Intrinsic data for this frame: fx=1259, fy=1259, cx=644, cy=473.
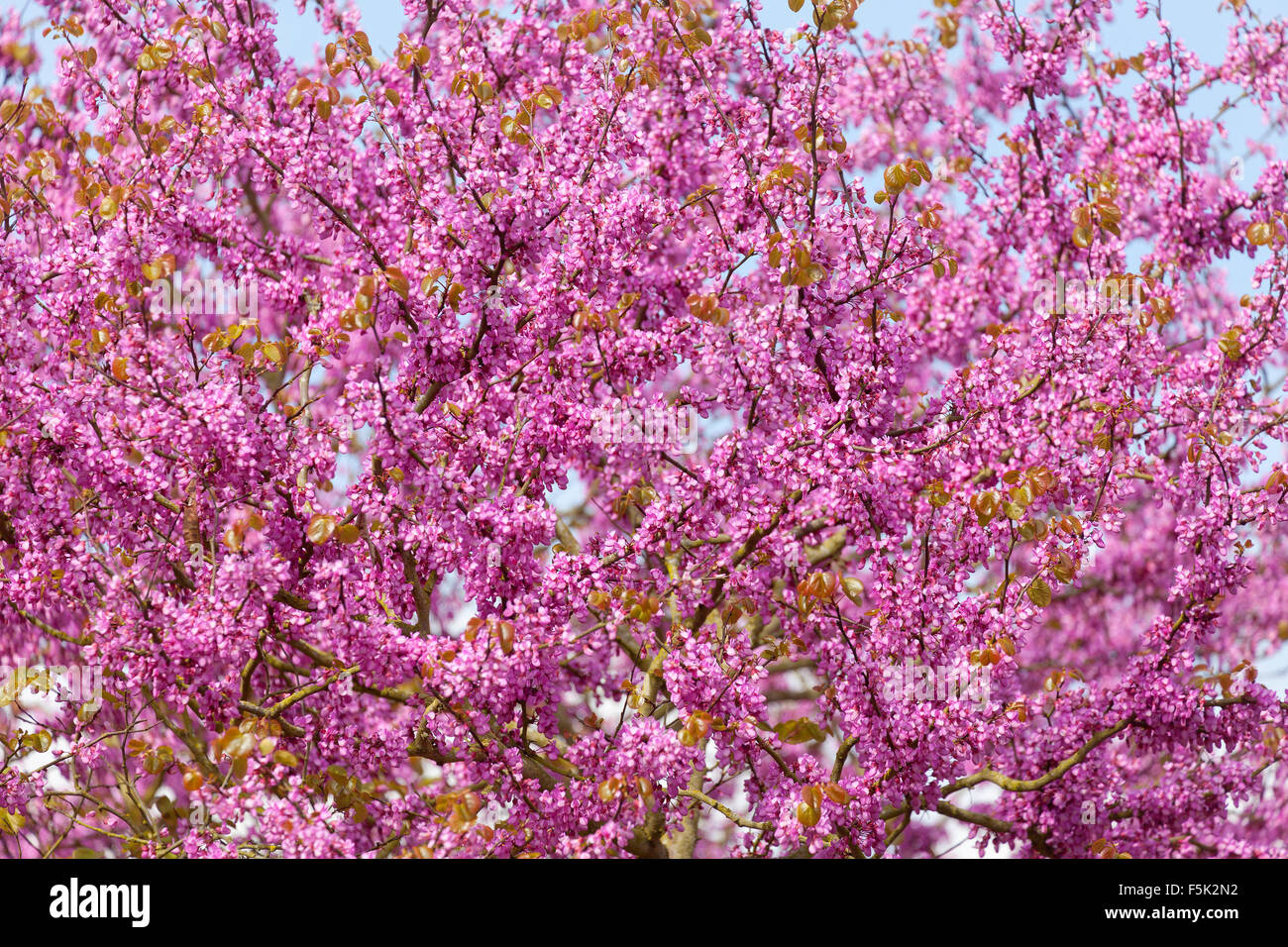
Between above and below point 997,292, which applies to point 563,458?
below

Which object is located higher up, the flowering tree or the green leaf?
the flowering tree

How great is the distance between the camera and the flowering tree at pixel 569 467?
768 cm

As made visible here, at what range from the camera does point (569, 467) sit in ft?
29.0

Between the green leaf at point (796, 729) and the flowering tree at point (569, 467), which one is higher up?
the flowering tree at point (569, 467)

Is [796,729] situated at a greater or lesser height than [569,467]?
lesser

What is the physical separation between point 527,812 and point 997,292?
22.4 ft

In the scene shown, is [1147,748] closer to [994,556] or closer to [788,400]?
[994,556]

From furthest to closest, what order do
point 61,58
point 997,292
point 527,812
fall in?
1. point 997,292
2. point 61,58
3. point 527,812

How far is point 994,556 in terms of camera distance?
28.0ft

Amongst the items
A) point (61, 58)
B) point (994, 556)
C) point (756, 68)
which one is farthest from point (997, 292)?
point (61, 58)

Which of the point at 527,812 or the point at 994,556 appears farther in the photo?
the point at 994,556

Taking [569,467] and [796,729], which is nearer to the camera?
[796,729]

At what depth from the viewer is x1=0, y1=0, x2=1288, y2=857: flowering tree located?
7684 millimetres
